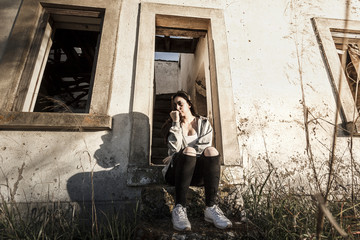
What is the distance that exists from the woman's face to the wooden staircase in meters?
1.71

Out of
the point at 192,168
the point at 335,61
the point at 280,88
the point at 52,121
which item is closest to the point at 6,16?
the point at 52,121

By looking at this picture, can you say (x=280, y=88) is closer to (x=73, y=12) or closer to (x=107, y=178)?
(x=107, y=178)

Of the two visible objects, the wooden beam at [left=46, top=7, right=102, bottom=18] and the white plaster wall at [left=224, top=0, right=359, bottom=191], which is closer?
the white plaster wall at [left=224, top=0, right=359, bottom=191]

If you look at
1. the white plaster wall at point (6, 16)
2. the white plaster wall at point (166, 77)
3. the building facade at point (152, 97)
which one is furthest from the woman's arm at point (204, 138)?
the white plaster wall at point (166, 77)

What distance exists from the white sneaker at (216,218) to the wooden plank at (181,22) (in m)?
2.83

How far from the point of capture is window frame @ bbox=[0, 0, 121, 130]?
2488 mm

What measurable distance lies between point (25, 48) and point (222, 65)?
9.03 ft

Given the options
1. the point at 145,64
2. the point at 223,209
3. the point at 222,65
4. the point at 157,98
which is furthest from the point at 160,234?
the point at 157,98

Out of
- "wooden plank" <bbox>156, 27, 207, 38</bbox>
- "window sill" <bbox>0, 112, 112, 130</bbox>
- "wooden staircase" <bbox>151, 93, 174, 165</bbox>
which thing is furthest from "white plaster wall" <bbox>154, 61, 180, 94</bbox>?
"window sill" <bbox>0, 112, 112, 130</bbox>

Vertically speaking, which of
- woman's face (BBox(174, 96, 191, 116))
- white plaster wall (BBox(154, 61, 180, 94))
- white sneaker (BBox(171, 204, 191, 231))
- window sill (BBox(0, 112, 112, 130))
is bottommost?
white sneaker (BBox(171, 204, 191, 231))

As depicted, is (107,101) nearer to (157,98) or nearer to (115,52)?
(115,52)

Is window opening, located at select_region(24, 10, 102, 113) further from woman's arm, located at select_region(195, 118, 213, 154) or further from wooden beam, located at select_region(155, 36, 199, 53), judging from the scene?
woman's arm, located at select_region(195, 118, 213, 154)

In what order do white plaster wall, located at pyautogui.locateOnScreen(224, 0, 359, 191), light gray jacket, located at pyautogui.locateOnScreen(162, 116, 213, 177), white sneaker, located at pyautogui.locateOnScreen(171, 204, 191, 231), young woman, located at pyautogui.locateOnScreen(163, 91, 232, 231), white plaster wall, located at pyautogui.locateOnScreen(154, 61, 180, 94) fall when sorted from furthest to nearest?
white plaster wall, located at pyautogui.locateOnScreen(154, 61, 180, 94) < white plaster wall, located at pyautogui.locateOnScreen(224, 0, 359, 191) < light gray jacket, located at pyautogui.locateOnScreen(162, 116, 213, 177) < young woman, located at pyautogui.locateOnScreen(163, 91, 232, 231) < white sneaker, located at pyautogui.locateOnScreen(171, 204, 191, 231)

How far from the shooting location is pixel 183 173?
1917 millimetres
